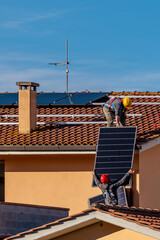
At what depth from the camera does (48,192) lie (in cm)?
2514

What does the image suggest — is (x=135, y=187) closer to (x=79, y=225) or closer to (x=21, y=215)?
(x=21, y=215)

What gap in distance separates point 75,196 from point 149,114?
520cm

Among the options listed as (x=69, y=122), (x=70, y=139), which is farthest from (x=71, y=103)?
(x=70, y=139)

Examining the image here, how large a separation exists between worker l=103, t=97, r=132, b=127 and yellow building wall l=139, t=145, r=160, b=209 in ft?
4.80

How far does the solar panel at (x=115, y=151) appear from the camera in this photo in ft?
73.6

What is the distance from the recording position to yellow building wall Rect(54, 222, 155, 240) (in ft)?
51.4

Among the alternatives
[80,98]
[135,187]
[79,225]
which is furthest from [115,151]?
[80,98]

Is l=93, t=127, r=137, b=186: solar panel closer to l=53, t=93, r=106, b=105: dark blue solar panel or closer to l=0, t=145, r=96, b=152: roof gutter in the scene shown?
l=0, t=145, r=96, b=152: roof gutter

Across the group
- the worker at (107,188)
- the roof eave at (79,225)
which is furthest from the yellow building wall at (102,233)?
the worker at (107,188)

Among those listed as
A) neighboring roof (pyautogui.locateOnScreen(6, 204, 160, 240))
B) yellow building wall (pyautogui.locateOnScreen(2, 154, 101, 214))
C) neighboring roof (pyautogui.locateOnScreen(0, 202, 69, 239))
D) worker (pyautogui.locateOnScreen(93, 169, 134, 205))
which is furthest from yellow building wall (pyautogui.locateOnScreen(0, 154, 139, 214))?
neighboring roof (pyautogui.locateOnScreen(6, 204, 160, 240))

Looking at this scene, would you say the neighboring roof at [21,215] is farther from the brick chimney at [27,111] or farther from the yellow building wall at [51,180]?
the brick chimney at [27,111]

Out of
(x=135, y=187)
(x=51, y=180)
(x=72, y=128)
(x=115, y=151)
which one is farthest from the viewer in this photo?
(x=72, y=128)

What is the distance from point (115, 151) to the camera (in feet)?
75.6

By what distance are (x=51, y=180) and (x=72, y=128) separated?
8.56 ft
